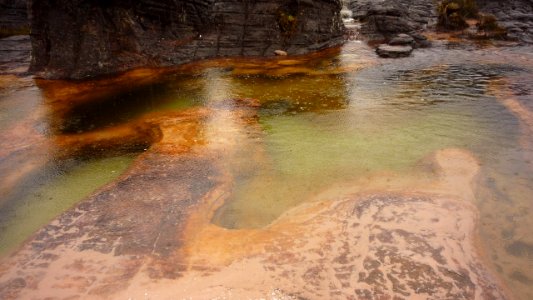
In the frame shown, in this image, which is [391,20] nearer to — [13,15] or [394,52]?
[394,52]

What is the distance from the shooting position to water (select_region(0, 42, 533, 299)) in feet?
19.6

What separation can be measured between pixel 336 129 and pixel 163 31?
1064 centimetres

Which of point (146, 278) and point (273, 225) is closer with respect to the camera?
point (146, 278)

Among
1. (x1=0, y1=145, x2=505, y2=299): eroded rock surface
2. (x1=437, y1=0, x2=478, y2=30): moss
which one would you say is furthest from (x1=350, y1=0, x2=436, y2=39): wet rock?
(x1=0, y1=145, x2=505, y2=299): eroded rock surface

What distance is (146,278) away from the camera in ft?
15.5

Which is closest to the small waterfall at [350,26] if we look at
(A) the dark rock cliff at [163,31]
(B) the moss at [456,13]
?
(A) the dark rock cliff at [163,31]

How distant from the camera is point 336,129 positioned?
892 centimetres

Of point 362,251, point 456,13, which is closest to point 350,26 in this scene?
point 456,13

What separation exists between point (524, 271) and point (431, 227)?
1179mm

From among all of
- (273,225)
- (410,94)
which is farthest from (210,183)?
(410,94)

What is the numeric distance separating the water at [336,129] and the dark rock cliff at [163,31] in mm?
2058

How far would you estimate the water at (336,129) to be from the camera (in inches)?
236

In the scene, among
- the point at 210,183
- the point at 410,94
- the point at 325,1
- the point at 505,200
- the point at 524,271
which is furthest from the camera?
the point at 325,1

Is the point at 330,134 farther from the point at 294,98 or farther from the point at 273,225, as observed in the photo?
the point at 273,225
